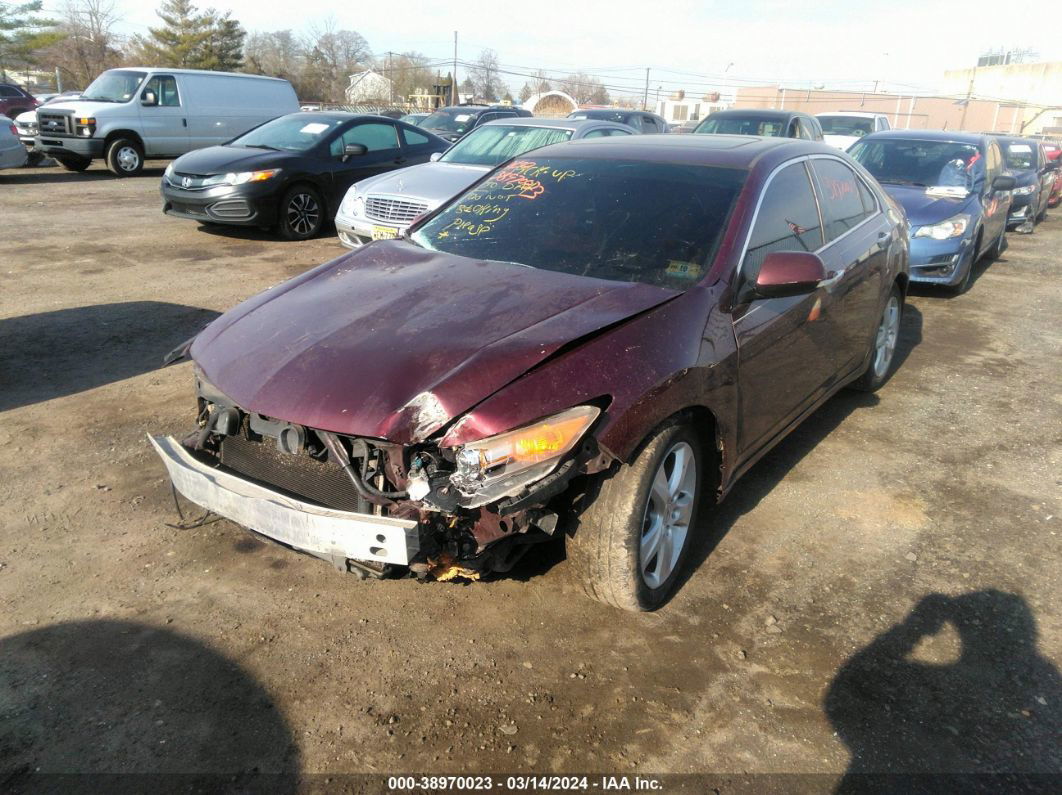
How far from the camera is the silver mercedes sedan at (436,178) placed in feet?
25.9

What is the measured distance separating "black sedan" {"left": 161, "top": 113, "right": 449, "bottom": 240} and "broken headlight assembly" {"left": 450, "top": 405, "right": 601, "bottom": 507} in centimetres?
810

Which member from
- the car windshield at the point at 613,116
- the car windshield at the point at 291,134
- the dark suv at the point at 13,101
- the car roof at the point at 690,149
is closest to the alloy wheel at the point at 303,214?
the car windshield at the point at 291,134

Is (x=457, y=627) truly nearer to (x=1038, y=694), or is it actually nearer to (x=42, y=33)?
(x=1038, y=694)

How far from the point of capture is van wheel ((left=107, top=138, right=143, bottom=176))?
15.5 metres

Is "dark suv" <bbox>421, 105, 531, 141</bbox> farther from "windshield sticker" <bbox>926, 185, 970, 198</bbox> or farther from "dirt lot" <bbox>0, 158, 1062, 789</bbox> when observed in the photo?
"dirt lot" <bbox>0, 158, 1062, 789</bbox>

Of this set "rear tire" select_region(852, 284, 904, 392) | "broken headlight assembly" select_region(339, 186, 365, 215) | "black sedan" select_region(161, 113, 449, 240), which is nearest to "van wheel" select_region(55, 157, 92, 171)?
"black sedan" select_region(161, 113, 449, 240)

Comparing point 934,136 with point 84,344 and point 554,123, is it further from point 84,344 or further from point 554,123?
point 84,344

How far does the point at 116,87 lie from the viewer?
1548 cm

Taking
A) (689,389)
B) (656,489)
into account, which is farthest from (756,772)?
(689,389)

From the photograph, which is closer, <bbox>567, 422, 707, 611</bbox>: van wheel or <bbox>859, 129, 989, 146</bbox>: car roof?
<bbox>567, 422, 707, 611</bbox>: van wheel

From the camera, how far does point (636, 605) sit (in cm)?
296

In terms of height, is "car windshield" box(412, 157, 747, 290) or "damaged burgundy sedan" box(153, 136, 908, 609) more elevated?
"car windshield" box(412, 157, 747, 290)

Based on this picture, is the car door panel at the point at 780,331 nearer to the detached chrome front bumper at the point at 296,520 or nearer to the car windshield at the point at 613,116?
the detached chrome front bumper at the point at 296,520

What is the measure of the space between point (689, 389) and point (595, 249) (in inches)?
36.2
